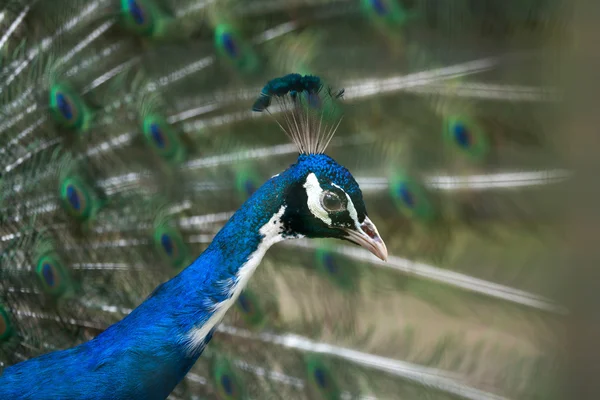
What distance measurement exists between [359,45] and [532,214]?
0.52m

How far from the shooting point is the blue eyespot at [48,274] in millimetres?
1173

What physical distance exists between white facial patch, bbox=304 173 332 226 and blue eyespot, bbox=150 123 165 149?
564mm

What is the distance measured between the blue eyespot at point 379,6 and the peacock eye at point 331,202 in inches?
25.0

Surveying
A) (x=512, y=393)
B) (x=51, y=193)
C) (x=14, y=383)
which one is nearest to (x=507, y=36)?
(x=512, y=393)

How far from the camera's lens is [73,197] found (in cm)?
122

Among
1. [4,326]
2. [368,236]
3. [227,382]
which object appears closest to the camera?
[368,236]

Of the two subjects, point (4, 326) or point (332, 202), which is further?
point (4, 326)

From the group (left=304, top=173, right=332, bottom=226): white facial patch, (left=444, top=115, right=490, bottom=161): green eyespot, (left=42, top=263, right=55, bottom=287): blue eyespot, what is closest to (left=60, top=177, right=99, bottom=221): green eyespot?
(left=42, top=263, right=55, bottom=287): blue eyespot

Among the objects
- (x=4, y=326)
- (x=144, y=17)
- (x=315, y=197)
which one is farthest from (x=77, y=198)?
(x=315, y=197)

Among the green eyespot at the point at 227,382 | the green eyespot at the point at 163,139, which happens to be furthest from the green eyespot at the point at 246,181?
the green eyespot at the point at 227,382

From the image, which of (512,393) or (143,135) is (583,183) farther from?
(143,135)

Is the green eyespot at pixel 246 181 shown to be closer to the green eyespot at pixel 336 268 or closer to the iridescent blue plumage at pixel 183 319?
the green eyespot at pixel 336 268

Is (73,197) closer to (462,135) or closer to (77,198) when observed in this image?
(77,198)

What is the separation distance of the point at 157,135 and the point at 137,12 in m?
0.25
